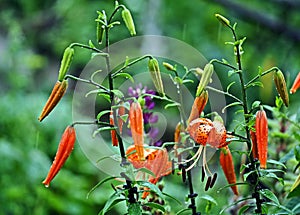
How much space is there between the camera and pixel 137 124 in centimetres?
73

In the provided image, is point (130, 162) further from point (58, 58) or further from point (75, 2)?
point (58, 58)

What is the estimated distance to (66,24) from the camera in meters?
3.39

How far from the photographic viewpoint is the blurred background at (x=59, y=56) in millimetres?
1990

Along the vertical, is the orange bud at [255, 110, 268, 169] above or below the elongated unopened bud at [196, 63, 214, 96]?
below

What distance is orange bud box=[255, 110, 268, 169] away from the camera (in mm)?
716

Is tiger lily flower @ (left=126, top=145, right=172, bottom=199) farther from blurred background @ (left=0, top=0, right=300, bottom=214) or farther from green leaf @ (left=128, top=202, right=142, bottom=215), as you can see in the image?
blurred background @ (left=0, top=0, right=300, bottom=214)

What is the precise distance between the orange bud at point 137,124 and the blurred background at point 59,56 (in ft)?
2.43

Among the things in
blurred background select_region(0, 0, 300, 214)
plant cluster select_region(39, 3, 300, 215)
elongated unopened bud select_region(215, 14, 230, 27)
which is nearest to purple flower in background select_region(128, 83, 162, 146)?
plant cluster select_region(39, 3, 300, 215)

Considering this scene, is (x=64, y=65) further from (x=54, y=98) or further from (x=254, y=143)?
(x=254, y=143)

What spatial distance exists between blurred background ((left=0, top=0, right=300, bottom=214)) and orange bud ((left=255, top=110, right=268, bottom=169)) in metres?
0.71

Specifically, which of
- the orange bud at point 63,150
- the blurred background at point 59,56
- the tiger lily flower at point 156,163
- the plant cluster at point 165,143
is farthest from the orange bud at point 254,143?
the blurred background at point 59,56

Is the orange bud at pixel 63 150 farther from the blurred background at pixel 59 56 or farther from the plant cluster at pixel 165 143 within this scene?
the blurred background at pixel 59 56

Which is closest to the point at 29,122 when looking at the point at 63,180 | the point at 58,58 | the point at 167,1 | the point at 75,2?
the point at 63,180

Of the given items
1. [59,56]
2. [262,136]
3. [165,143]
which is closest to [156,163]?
[165,143]
